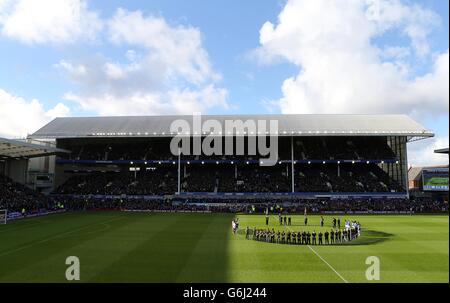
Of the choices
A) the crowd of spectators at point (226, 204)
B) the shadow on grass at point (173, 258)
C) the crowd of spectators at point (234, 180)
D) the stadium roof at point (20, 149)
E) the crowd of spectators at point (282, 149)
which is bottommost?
the shadow on grass at point (173, 258)

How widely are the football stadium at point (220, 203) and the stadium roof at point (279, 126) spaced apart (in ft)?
1.09

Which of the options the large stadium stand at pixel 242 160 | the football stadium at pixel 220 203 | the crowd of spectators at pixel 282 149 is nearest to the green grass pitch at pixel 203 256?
the football stadium at pixel 220 203

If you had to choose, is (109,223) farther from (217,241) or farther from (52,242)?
(217,241)

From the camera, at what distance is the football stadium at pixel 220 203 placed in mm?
18812

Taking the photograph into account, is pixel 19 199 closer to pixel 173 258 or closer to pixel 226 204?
pixel 226 204

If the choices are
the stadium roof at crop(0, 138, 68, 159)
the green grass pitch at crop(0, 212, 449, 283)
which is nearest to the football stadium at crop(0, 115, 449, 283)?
the green grass pitch at crop(0, 212, 449, 283)

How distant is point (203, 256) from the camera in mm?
20891

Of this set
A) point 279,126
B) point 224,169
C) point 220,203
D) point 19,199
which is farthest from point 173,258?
point 224,169

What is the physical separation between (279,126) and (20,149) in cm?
3995

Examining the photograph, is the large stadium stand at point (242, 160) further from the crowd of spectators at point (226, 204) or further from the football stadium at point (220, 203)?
the crowd of spectators at point (226, 204)

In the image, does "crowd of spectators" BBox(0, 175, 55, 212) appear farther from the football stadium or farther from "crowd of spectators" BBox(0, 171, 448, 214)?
the football stadium

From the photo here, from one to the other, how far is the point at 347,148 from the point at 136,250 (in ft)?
175

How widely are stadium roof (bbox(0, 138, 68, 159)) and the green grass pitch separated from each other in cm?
1426
